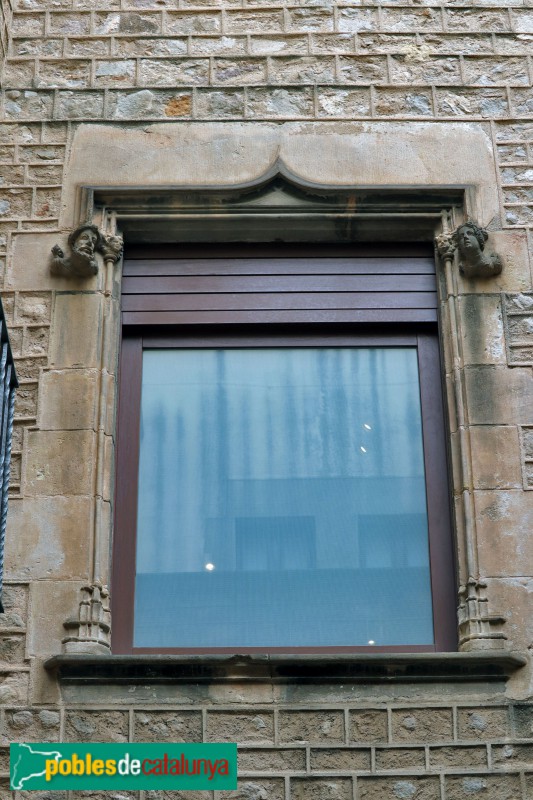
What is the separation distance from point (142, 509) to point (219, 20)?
3.49 m

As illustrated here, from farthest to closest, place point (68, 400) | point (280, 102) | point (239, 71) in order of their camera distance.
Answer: point (239, 71)
point (280, 102)
point (68, 400)

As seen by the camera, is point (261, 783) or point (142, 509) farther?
point (142, 509)

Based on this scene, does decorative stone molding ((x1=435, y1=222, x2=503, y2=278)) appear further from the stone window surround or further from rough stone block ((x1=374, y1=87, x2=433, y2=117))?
rough stone block ((x1=374, y1=87, x2=433, y2=117))

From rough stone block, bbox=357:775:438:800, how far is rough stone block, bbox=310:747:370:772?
3.2 inches

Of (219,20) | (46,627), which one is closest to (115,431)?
(46,627)

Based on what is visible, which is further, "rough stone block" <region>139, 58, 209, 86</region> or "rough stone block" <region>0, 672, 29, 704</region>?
"rough stone block" <region>139, 58, 209, 86</region>

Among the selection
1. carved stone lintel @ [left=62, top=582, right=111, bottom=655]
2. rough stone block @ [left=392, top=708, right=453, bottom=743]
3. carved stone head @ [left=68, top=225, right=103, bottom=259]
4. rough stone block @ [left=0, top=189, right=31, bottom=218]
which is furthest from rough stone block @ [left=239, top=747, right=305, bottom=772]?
rough stone block @ [left=0, top=189, right=31, bottom=218]

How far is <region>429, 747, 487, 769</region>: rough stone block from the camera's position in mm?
7625

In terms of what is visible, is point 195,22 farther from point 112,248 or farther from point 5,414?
point 5,414

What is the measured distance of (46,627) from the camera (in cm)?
800

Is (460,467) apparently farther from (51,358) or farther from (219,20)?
(219,20)

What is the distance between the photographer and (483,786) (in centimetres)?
756

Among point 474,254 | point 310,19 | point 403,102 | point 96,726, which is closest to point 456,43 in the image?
point 403,102

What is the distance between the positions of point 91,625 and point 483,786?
7.57ft
